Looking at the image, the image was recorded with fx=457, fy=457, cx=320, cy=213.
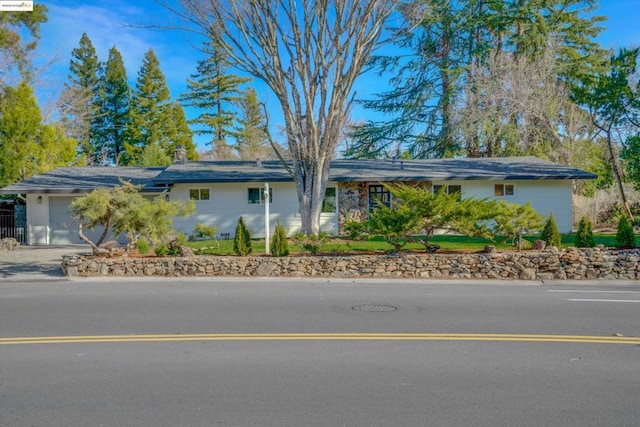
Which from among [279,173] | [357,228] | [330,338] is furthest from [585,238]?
[279,173]

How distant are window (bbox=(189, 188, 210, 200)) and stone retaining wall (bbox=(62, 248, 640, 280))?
770 centimetres

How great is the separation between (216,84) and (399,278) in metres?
37.5

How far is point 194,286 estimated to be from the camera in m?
11.0

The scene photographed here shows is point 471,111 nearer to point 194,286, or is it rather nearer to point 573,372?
point 194,286

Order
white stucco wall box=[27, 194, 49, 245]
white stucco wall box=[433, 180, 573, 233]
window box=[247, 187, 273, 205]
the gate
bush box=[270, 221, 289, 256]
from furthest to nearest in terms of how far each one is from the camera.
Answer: the gate
white stucco wall box=[27, 194, 49, 245]
white stucco wall box=[433, 180, 573, 233]
window box=[247, 187, 273, 205]
bush box=[270, 221, 289, 256]

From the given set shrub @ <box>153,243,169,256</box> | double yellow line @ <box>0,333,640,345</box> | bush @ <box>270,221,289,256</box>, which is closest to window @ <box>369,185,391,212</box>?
A: bush @ <box>270,221,289,256</box>

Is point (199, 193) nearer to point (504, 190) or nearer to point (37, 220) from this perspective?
point (37, 220)

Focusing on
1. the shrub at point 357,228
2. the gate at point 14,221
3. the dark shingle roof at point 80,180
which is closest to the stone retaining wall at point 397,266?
the shrub at point 357,228

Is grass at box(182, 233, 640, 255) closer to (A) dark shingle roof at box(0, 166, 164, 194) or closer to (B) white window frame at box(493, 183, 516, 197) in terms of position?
(B) white window frame at box(493, 183, 516, 197)

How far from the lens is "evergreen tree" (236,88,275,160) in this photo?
44.2m

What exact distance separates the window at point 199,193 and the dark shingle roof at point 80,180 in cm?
155

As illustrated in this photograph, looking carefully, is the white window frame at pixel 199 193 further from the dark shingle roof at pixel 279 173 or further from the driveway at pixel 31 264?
the driveway at pixel 31 264

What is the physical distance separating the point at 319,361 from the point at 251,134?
4098 centimetres

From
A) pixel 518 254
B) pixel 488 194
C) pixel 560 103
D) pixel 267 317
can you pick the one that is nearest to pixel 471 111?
pixel 560 103
